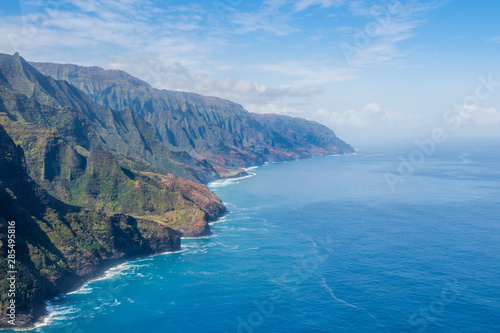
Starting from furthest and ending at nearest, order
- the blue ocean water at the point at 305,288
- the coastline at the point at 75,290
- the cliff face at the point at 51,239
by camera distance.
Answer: the cliff face at the point at 51,239 → the blue ocean water at the point at 305,288 → the coastline at the point at 75,290

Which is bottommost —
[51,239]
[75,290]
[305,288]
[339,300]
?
[339,300]

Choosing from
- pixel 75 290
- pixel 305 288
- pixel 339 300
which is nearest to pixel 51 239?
pixel 75 290

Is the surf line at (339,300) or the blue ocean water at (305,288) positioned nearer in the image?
the surf line at (339,300)

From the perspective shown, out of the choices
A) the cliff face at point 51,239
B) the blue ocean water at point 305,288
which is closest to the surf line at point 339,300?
the blue ocean water at point 305,288

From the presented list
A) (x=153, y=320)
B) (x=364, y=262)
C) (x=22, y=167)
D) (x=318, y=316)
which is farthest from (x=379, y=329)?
(x=22, y=167)

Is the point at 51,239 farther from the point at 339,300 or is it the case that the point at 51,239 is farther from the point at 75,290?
the point at 339,300

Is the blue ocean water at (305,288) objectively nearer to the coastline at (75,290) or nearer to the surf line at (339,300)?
the surf line at (339,300)

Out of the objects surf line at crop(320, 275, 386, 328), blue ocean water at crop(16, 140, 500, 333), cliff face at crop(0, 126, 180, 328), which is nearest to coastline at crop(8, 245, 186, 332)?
cliff face at crop(0, 126, 180, 328)

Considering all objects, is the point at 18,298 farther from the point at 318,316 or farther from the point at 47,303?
the point at 318,316
